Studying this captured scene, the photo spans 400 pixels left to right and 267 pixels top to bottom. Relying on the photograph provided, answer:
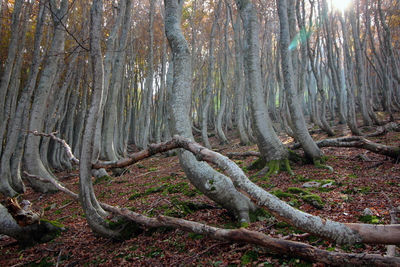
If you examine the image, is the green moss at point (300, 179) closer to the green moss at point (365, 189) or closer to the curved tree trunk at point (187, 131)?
the green moss at point (365, 189)

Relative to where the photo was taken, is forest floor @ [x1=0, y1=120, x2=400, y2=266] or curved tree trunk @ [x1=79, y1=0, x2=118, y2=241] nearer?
forest floor @ [x1=0, y1=120, x2=400, y2=266]

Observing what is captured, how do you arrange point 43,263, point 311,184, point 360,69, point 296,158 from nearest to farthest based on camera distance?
point 43,263 → point 311,184 → point 296,158 → point 360,69

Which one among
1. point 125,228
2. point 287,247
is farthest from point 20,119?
point 287,247

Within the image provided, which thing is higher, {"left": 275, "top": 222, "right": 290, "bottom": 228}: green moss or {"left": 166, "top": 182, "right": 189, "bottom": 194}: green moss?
{"left": 275, "top": 222, "right": 290, "bottom": 228}: green moss

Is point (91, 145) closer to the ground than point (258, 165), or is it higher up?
higher up

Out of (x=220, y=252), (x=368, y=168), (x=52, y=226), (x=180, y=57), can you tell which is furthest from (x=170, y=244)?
(x=368, y=168)

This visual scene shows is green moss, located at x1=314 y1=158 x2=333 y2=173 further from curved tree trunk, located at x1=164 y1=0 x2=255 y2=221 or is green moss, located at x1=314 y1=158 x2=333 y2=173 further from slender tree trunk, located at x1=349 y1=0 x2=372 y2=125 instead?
slender tree trunk, located at x1=349 y1=0 x2=372 y2=125

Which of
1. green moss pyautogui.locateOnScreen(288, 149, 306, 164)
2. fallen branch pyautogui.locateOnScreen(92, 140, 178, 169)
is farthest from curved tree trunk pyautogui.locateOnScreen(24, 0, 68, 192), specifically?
green moss pyautogui.locateOnScreen(288, 149, 306, 164)

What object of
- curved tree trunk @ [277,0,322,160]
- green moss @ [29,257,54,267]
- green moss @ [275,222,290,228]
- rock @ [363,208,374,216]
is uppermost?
curved tree trunk @ [277,0,322,160]

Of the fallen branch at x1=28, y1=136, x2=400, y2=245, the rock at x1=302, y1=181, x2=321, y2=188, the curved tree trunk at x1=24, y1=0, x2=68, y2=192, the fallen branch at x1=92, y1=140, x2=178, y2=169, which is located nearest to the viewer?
the fallen branch at x1=28, y1=136, x2=400, y2=245

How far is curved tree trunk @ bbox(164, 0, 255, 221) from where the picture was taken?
3.55 meters

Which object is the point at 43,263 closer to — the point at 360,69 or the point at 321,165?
the point at 321,165

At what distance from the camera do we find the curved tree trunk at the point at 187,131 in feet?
11.6

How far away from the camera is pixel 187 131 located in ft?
12.7
